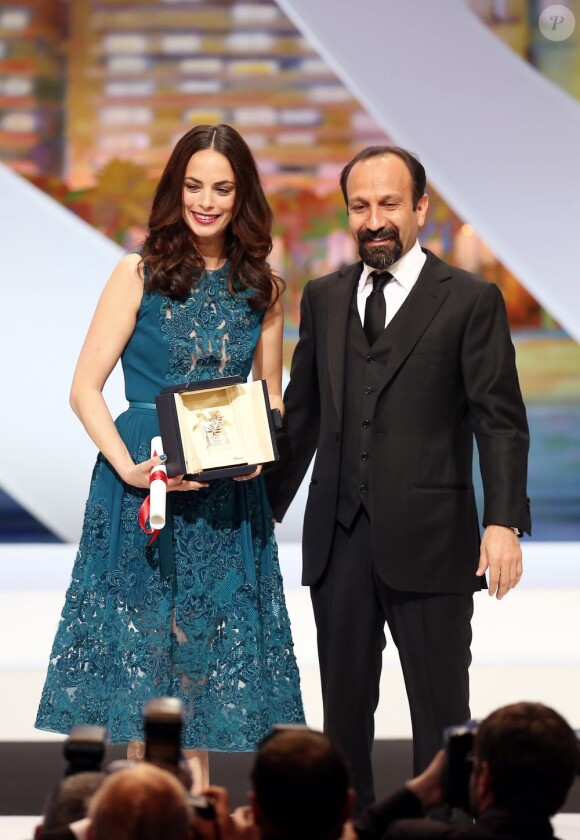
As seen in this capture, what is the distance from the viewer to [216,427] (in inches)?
114

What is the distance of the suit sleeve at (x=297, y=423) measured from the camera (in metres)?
3.10

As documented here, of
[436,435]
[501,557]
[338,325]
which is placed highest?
[338,325]

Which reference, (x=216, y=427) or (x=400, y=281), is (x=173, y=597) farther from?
(x=400, y=281)

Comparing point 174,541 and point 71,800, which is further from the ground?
point 174,541

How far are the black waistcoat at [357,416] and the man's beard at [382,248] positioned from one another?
0.15m

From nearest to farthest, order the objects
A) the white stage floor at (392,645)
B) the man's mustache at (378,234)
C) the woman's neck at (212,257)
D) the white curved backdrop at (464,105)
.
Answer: the man's mustache at (378,234) < the woman's neck at (212,257) < the white stage floor at (392,645) < the white curved backdrop at (464,105)

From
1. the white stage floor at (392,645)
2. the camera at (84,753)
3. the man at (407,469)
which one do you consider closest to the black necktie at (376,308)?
the man at (407,469)

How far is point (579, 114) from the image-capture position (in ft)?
22.8

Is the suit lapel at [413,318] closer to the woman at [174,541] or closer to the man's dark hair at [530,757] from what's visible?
the woman at [174,541]

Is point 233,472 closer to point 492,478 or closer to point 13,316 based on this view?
point 492,478

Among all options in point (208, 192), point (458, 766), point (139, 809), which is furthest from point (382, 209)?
point (139, 809)

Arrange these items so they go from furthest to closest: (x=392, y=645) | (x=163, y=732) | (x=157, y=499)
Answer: (x=392, y=645)
(x=157, y=499)
(x=163, y=732)

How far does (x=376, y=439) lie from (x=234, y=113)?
14.5 ft

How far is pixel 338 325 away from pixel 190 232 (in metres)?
0.40
